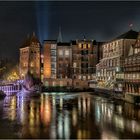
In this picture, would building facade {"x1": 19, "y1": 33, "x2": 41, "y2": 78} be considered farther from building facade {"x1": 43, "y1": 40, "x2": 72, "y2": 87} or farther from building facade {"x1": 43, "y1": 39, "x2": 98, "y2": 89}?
building facade {"x1": 43, "y1": 39, "x2": 98, "y2": 89}

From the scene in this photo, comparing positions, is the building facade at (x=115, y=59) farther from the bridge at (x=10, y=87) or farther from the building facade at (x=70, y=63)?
the bridge at (x=10, y=87)

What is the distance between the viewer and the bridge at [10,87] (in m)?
77.0

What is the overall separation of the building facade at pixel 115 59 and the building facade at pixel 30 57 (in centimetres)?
2984

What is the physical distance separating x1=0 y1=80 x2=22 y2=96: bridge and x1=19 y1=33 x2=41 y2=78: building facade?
379 inches

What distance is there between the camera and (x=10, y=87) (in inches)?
3292

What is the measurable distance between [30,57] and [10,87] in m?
22.2

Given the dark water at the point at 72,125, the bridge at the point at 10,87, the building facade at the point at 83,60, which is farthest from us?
the building facade at the point at 83,60

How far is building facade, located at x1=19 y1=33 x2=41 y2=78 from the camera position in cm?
10231

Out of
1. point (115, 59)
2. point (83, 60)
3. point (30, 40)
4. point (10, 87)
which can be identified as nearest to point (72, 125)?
point (115, 59)

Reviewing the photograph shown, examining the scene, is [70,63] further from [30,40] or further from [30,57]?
[30,40]

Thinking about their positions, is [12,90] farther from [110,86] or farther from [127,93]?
[127,93]

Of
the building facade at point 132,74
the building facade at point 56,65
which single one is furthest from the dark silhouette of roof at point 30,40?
the building facade at point 132,74

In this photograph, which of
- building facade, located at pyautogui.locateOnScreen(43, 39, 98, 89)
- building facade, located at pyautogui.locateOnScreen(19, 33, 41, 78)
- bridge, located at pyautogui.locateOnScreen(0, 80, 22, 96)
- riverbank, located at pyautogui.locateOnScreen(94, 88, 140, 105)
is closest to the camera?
riverbank, located at pyautogui.locateOnScreen(94, 88, 140, 105)

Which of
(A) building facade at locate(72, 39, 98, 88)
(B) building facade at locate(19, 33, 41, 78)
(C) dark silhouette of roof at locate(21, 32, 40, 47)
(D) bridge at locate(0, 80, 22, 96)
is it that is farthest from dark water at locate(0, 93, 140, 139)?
(C) dark silhouette of roof at locate(21, 32, 40, 47)
